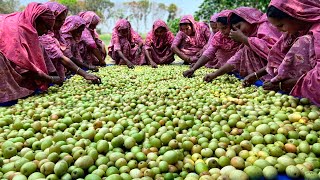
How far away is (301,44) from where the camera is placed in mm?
3914

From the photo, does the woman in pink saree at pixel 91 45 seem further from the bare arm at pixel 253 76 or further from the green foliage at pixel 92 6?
the green foliage at pixel 92 6

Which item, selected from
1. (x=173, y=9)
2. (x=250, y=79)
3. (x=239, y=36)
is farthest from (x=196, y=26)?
(x=173, y=9)

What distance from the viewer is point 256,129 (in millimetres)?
3205

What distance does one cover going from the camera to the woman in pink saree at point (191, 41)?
33.4 ft

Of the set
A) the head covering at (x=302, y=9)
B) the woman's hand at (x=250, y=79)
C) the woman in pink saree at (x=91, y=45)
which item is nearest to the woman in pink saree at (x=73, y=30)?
the woman in pink saree at (x=91, y=45)

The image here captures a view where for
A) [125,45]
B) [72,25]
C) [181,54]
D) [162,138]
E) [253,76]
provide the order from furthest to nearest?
1. [125,45]
2. [181,54]
3. [72,25]
4. [253,76]
5. [162,138]

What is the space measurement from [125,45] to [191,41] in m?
2.34

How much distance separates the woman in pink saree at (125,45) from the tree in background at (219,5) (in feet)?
18.6

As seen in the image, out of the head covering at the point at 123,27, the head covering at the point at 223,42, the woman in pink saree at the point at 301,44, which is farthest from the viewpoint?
the head covering at the point at 123,27

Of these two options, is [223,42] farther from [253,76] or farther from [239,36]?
[253,76]

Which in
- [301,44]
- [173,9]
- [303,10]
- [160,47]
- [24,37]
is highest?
[303,10]

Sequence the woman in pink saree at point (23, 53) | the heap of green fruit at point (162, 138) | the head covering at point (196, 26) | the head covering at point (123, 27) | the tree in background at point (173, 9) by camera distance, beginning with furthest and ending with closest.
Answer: the tree in background at point (173, 9) → the head covering at point (123, 27) → the head covering at point (196, 26) → the woman in pink saree at point (23, 53) → the heap of green fruit at point (162, 138)

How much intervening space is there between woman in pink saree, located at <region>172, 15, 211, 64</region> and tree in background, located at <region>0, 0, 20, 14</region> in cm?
3474

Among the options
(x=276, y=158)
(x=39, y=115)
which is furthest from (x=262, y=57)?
(x=39, y=115)
